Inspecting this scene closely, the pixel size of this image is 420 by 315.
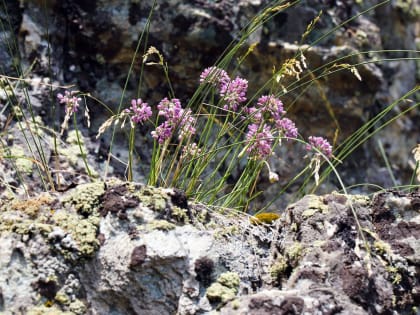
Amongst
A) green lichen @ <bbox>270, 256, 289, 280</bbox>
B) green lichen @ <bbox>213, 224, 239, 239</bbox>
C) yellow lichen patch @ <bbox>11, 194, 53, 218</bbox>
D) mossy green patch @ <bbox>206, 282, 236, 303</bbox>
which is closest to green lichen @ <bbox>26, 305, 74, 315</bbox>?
yellow lichen patch @ <bbox>11, 194, 53, 218</bbox>

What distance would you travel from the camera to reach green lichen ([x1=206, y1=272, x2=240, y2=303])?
7.18 feet

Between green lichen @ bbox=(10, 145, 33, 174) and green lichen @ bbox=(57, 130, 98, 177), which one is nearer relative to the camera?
green lichen @ bbox=(10, 145, 33, 174)

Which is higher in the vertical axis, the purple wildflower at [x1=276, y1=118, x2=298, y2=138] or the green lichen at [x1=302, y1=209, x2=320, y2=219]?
the purple wildflower at [x1=276, y1=118, x2=298, y2=138]

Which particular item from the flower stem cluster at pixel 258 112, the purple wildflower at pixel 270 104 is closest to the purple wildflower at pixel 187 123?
the flower stem cluster at pixel 258 112

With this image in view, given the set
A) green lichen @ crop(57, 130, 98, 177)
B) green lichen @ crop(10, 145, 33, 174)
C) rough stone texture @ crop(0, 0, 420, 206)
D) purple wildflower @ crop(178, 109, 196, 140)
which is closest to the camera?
purple wildflower @ crop(178, 109, 196, 140)

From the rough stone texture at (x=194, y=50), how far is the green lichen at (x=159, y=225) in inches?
61.6

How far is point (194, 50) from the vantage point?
4.15m

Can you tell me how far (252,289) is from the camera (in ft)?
7.52

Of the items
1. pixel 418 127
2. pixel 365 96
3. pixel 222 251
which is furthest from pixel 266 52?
pixel 222 251

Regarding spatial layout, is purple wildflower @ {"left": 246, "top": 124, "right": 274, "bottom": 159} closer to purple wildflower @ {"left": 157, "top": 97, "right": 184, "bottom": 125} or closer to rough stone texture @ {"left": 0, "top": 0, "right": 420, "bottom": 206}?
purple wildflower @ {"left": 157, "top": 97, "right": 184, "bottom": 125}

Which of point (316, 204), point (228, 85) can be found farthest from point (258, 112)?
point (316, 204)

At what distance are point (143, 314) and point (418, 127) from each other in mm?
3723

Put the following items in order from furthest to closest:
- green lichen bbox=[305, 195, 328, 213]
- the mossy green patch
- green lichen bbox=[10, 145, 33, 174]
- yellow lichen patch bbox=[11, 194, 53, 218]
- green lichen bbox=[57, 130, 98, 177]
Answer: green lichen bbox=[57, 130, 98, 177], green lichen bbox=[10, 145, 33, 174], green lichen bbox=[305, 195, 328, 213], yellow lichen patch bbox=[11, 194, 53, 218], the mossy green patch

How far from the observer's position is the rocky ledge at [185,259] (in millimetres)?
2121
